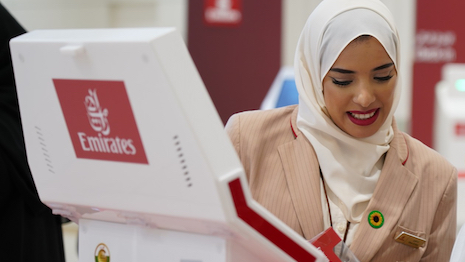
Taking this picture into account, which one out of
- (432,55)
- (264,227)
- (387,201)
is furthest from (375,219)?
(432,55)

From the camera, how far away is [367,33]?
61.9 inches

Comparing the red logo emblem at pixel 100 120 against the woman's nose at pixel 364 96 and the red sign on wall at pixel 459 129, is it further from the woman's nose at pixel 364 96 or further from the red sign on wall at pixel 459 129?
the red sign on wall at pixel 459 129

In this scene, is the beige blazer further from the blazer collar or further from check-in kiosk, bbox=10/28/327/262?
check-in kiosk, bbox=10/28/327/262

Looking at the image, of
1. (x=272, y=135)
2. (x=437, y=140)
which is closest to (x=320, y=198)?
(x=272, y=135)

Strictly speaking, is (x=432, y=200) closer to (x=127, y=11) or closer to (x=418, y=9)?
(x=418, y=9)

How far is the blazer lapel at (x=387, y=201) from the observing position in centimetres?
159

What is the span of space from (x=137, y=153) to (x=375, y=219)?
0.85 meters

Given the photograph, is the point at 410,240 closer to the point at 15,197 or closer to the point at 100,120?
the point at 100,120

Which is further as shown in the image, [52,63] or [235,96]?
[235,96]

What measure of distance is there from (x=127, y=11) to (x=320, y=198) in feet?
22.5

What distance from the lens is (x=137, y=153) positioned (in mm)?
985

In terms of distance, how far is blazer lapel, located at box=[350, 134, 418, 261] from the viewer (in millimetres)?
1587

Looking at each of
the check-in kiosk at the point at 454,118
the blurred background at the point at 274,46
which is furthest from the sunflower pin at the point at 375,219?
the blurred background at the point at 274,46

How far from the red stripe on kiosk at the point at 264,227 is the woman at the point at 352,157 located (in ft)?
1.92
